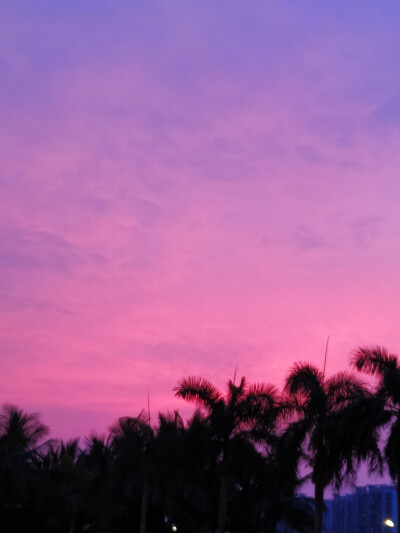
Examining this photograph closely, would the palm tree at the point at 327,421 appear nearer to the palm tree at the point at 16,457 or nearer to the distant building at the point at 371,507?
the palm tree at the point at 16,457

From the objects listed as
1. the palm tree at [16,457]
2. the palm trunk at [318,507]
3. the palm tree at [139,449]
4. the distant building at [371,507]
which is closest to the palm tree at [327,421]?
the palm trunk at [318,507]

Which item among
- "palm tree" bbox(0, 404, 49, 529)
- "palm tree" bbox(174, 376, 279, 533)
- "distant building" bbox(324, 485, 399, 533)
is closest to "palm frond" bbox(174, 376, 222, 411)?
"palm tree" bbox(174, 376, 279, 533)

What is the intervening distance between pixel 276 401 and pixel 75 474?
18714 millimetres

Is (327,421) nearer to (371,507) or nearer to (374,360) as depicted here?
(374,360)

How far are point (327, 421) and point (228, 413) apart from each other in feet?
16.7

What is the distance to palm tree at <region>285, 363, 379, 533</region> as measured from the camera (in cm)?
2653

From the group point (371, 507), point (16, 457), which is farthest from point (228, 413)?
point (371, 507)

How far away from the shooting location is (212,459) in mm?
31891

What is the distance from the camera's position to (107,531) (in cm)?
4412

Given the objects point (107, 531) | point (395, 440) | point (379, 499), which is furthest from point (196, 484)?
point (379, 499)

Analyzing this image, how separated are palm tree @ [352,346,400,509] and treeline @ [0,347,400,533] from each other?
0.03 meters

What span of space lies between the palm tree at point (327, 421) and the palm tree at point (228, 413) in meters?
2.18

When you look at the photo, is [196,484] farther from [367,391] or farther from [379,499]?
[379,499]

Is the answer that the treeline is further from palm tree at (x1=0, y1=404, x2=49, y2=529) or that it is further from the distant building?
the distant building
